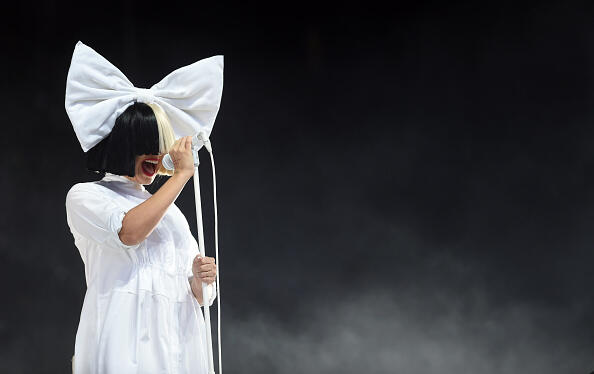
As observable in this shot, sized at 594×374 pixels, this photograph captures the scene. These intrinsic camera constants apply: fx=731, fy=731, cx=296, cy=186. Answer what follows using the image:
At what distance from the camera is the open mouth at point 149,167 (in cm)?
145

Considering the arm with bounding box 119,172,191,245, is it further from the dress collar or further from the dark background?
the dark background

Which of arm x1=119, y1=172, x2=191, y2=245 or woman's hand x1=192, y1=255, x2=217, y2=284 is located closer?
arm x1=119, y1=172, x2=191, y2=245

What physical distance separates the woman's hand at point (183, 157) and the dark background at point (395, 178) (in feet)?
4.36

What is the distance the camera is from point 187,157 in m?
1.34

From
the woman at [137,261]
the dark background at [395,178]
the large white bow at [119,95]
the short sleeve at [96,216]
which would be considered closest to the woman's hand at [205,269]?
the woman at [137,261]

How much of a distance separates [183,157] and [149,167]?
154 mm

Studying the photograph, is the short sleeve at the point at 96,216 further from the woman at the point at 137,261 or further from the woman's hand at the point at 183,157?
the woman's hand at the point at 183,157

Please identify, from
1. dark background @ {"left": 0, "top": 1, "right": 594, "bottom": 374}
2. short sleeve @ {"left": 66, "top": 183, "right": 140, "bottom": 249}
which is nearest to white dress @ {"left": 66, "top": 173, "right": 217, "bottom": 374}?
short sleeve @ {"left": 66, "top": 183, "right": 140, "bottom": 249}

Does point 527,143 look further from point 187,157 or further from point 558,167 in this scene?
point 187,157

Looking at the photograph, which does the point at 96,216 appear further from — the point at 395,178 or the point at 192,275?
the point at 395,178

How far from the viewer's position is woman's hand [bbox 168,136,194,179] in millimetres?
1336

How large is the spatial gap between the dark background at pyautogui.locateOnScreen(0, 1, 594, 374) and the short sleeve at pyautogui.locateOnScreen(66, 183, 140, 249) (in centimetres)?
131

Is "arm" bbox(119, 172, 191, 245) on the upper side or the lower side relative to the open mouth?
lower

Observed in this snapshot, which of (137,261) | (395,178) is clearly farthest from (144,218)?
(395,178)
